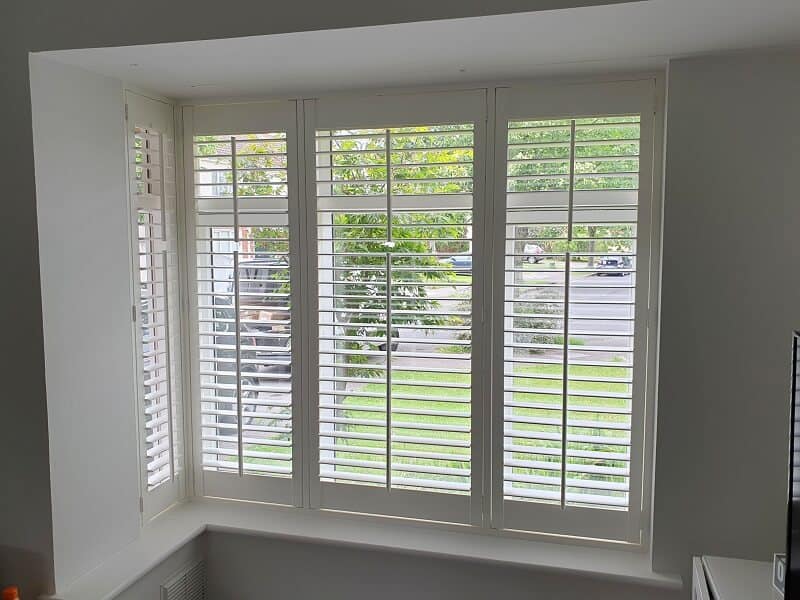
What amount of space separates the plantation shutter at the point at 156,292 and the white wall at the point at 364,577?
31 centimetres

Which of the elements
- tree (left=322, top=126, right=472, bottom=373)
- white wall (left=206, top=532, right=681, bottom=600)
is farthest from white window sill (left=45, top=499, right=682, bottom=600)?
tree (left=322, top=126, right=472, bottom=373)

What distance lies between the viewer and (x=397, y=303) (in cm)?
222

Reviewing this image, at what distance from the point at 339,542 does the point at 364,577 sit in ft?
0.49

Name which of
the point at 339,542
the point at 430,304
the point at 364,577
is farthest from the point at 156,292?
the point at 364,577

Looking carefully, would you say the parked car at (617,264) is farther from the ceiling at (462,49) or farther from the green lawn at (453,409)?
the ceiling at (462,49)

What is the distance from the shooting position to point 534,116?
2.07 meters
